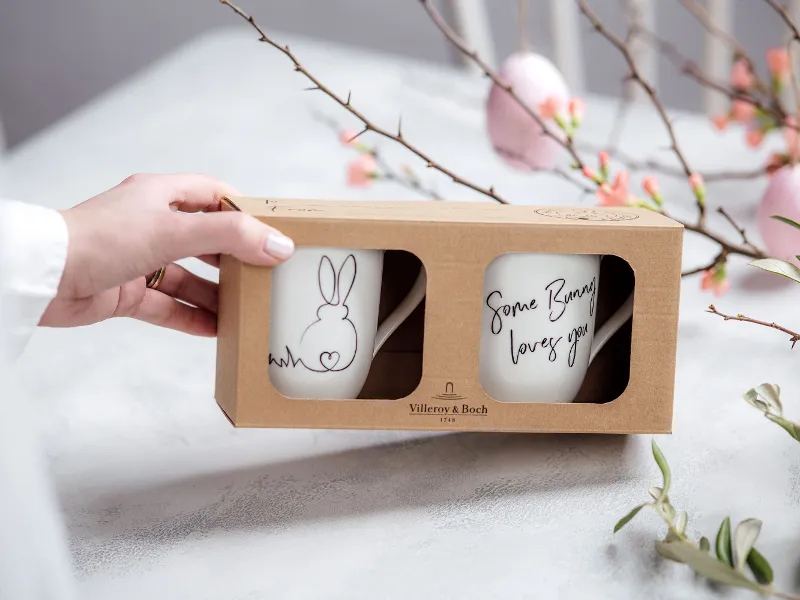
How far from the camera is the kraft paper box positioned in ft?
1.93

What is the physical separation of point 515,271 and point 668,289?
0.10m

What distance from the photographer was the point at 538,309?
0.62 m

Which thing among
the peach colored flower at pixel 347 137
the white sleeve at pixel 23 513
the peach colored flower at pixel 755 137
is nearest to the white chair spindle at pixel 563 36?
the peach colored flower at pixel 755 137

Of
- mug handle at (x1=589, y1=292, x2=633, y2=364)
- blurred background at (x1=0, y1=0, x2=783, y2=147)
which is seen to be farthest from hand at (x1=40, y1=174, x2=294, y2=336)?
blurred background at (x1=0, y1=0, x2=783, y2=147)

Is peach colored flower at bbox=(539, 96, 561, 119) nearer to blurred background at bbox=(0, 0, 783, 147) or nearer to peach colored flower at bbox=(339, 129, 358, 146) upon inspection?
peach colored flower at bbox=(339, 129, 358, 146)

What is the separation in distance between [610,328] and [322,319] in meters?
0.22

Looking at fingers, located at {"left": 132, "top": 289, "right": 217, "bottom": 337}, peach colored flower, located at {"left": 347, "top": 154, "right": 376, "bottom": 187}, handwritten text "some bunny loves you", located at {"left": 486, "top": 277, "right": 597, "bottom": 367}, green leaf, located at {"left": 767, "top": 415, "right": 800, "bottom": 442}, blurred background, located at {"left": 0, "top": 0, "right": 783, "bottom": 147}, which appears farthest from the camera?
blurred background, located at {"left": 0, "top": 0, "right": 783, "bottom": 147}

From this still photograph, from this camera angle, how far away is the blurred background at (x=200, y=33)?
214 cm

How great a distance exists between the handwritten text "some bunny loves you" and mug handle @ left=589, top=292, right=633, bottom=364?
1.4 inches

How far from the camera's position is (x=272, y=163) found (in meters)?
1.34

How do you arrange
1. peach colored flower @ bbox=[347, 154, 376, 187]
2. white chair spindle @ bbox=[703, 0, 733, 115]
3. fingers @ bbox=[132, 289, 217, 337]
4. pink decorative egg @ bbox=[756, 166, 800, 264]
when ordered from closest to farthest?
fingers @ bbox=[132, 289, 217, 337] < pink decorative egg @ bbox=[756, 166, 800, 264] < peach colored flower @ bbox=[347, 154, 376, 187] < white chair spindle @ bbox=[703, 0, 733, 115]

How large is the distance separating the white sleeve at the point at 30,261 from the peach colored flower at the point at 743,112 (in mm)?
885

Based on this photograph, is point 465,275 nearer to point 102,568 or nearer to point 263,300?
point 263,300

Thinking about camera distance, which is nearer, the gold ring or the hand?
the hand
